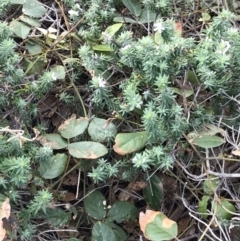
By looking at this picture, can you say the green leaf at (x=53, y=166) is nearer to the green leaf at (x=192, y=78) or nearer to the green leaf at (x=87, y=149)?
the green leaf at (x=87, y=149)

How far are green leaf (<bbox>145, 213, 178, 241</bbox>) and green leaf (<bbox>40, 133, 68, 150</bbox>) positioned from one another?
27 centimetres

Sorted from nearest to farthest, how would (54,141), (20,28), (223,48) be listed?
(223,48) < (54,141) < (20,28)

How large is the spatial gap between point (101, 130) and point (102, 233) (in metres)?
0.24

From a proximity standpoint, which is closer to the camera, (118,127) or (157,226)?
(157,226)

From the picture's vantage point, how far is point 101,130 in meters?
1.10

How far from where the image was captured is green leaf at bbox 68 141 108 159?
1053mm

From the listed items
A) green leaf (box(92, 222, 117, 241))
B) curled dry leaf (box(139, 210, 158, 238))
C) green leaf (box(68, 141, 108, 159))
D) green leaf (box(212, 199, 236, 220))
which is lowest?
green leaf (box(92, 222, 117, 241))

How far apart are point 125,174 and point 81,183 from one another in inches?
5.7

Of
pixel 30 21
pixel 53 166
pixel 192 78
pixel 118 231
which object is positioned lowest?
pixel 118 231

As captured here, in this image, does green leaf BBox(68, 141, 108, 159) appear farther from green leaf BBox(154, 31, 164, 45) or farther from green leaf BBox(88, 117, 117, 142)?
green leaf BBox(154, 31, 164, 45)

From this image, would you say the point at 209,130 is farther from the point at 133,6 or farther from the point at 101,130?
the point at 133,6

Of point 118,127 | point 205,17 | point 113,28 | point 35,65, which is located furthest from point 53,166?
point 205,17

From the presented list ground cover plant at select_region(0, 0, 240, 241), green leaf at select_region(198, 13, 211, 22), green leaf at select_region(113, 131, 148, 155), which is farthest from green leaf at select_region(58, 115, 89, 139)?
green leaf at select_region(198, 13, 211, 22)

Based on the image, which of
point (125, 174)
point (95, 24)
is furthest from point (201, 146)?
point (95, 24)
